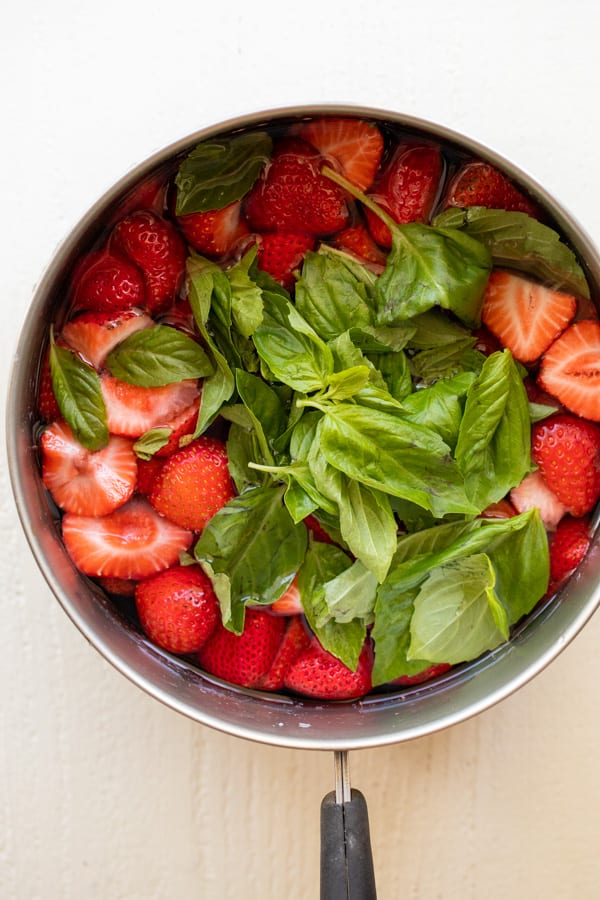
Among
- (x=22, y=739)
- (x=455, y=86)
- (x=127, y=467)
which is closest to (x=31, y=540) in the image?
(x=127, y=467)

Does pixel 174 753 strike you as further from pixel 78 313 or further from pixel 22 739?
pixel 78 313

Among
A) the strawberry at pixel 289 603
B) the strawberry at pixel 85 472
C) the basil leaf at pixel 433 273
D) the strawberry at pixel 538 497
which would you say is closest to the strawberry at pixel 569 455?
the strawberry at pixel 538 497

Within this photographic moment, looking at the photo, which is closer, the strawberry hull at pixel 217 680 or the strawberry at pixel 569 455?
the strawberry hull at pixel 217 680

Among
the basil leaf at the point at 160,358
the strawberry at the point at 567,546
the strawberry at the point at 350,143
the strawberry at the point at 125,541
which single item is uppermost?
the strawberry at the point at 350,143

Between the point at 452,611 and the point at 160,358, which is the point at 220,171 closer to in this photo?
the point at 160,358

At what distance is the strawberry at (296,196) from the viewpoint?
0.71 meters

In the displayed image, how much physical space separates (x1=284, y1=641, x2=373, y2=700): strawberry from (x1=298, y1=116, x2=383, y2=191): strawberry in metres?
0.38

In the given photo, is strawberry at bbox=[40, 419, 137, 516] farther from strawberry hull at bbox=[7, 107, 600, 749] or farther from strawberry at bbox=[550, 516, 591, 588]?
strawberry at bbox=[550, 516, 591, 588]

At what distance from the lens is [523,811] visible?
2.72ft

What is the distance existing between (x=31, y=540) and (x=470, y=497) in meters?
0.33

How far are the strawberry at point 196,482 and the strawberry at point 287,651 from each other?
0.39 ft

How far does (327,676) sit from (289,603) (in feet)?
0.22

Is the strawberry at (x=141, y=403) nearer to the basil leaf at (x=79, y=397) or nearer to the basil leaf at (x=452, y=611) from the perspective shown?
the basil leaf at (x=79, y=397)

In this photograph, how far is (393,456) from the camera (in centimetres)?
67
